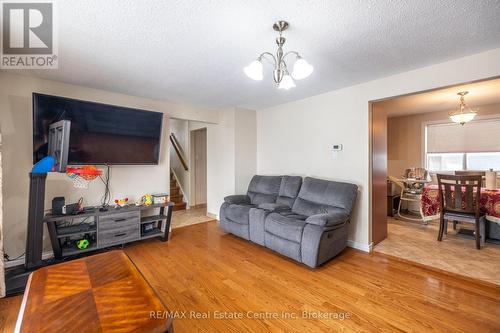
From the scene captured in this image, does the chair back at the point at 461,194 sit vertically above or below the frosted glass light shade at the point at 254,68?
below

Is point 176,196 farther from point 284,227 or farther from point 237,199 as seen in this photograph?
point 284,227

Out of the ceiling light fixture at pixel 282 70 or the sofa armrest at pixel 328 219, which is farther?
the sofa armrest at pixel 328 219

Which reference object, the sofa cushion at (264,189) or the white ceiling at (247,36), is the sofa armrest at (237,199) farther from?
the white ceiling at (247,36)

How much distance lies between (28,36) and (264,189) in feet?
11.1

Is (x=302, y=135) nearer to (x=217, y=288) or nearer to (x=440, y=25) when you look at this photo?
(x=440, y=25)

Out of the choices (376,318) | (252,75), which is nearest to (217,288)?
(376,318)

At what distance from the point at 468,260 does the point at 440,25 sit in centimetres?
271

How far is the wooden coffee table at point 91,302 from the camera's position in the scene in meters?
0.99

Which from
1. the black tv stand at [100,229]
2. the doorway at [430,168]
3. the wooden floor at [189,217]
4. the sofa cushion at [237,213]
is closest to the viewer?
the black tv stand at [100,229]

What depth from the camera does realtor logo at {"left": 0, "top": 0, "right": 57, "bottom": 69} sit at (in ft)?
5.06

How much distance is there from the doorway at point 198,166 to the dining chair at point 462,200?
196 inches

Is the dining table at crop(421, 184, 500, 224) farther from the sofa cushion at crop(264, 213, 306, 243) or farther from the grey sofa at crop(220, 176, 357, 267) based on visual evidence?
the sofa cushion at crop(264, 213, 306, 243)

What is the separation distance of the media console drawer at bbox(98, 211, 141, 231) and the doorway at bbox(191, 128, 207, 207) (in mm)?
2631

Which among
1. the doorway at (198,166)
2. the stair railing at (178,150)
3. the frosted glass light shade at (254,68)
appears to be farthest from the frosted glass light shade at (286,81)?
the stair railing at (178,150)
